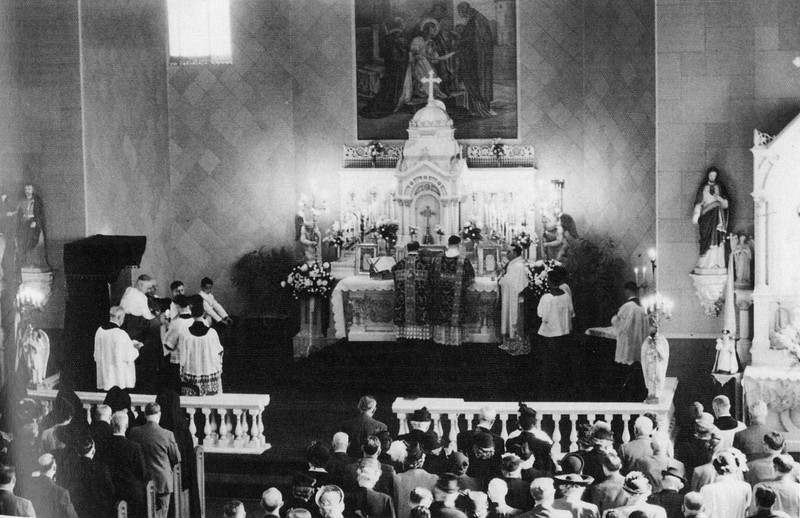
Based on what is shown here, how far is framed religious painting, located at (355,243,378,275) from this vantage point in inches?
764

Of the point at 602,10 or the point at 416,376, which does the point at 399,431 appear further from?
the point at 602,10

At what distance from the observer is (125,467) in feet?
35.8

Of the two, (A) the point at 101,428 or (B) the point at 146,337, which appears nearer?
(A) the point at 101,428

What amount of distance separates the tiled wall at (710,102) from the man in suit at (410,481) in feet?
23.3

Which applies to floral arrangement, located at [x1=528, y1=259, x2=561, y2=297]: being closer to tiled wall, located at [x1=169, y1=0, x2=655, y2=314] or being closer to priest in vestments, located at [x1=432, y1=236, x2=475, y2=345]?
priest in vestments, located at [x1=432, y1=236, x2=475, y2=345]

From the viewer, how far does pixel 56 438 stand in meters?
11.0

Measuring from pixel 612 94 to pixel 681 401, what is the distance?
18.9 feet

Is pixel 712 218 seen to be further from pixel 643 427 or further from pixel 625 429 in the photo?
pixel 643 427

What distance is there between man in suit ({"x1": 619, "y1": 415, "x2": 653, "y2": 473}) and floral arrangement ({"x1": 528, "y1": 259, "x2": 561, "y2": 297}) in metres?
6.26

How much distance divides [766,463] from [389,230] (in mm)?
10116

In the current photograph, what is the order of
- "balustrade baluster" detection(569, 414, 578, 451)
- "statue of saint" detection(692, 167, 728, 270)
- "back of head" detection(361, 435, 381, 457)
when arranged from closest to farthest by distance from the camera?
"back of head" detection(361, 435, 381, 457)
"balustrade baluster" detection(569, 414, 578, 451)
"statue of saint" detection(692, 167, 728, 270)

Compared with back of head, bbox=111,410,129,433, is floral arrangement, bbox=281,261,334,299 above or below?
above

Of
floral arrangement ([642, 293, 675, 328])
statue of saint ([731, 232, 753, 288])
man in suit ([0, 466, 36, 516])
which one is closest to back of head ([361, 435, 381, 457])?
man in suit ([0, 466, 36, 516])

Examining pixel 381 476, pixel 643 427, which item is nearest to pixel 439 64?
pixel 643 427
